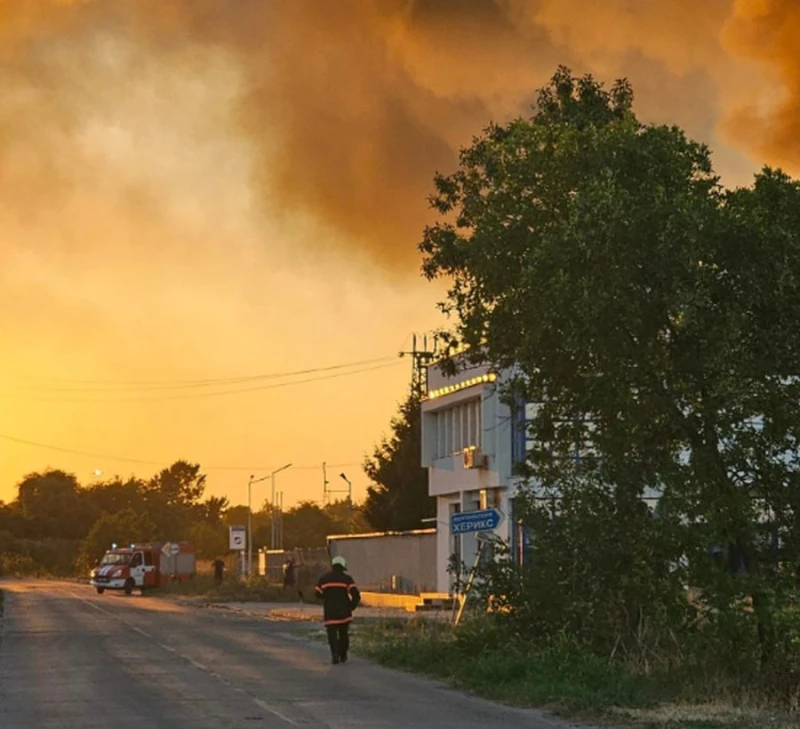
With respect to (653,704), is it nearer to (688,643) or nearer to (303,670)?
(688,643)

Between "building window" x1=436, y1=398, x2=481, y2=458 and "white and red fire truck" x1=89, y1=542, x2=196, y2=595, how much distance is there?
76.1ft

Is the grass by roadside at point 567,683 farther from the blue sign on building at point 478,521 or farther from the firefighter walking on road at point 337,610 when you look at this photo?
the blue sign on building at point 478,521

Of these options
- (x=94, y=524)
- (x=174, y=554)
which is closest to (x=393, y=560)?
(x=174, y=554)

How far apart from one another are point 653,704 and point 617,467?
12.8 ft

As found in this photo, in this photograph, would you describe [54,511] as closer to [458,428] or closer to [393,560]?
[393,560]

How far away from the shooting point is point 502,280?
875 inches

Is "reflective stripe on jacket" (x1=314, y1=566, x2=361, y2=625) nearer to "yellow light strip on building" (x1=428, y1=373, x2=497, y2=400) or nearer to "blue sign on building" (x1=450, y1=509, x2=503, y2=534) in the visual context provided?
"blue sign on building" (x1=450, y1=509, x2=503, y2=534)

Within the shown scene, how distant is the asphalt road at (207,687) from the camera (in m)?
16.5

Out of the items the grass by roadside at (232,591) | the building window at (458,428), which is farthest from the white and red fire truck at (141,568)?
the building window at (458,428)

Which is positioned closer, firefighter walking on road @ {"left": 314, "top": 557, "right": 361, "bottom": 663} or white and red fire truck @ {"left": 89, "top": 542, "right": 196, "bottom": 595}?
firefighter walking on road @ {"left": 314, "top": 557, "right": 361, "bottom": 663}

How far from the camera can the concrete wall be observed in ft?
179

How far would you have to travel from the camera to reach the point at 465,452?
4941 cm

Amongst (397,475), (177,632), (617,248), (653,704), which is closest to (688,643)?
(653,704)

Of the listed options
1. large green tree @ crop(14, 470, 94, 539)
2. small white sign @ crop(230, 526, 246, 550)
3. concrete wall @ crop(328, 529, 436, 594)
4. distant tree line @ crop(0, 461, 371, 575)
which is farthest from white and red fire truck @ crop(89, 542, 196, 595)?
large green tree @ crop(14, 470, 94, 539)
